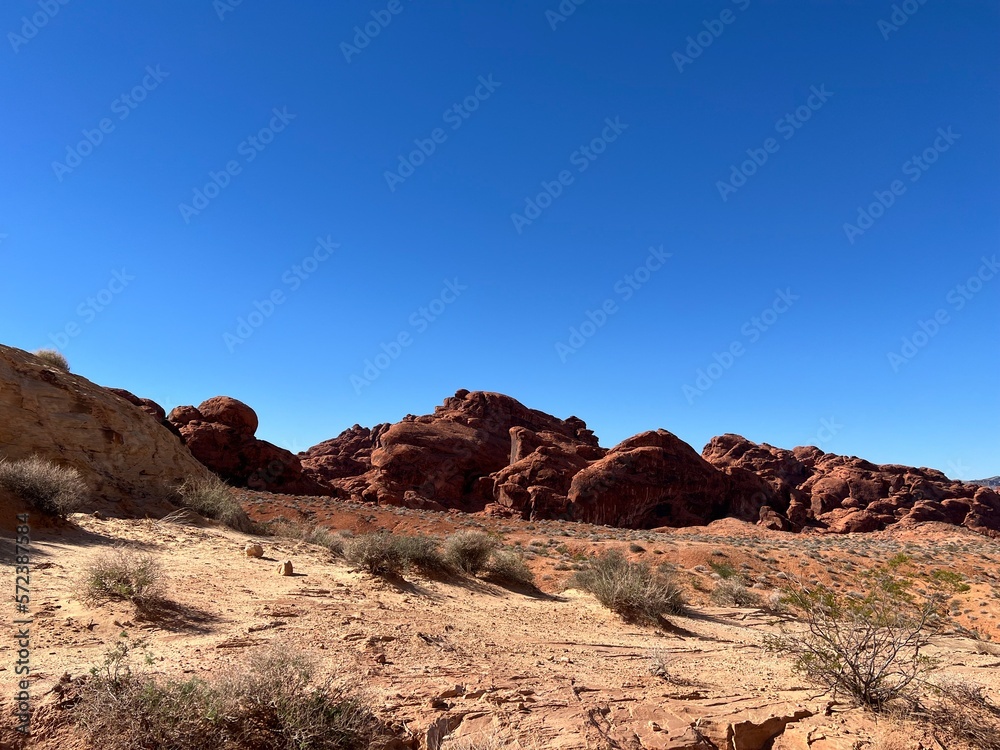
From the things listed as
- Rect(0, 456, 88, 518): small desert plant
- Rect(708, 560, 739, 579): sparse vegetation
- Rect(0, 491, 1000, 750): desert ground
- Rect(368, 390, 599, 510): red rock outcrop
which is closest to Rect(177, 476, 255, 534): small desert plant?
Rect(0, 491, 1000, 750): desert ground

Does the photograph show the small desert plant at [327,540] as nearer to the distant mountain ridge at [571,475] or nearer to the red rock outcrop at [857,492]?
the distant mountain ridge at [571,475]

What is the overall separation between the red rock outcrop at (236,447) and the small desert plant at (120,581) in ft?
117

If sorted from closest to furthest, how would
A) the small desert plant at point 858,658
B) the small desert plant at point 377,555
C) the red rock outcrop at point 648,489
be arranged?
the small desert plant at point 858,658
the small desert plant at point 377,555
the red rock outcrop at point 648,489

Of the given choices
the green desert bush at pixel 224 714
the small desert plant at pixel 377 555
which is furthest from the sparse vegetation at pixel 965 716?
the small desert plant at pixel 377 555

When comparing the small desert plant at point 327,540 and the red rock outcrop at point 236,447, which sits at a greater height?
the red rock outcrop at point 236,447

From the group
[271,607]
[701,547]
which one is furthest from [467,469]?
[271,607]

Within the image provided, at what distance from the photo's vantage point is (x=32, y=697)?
3.73 meters

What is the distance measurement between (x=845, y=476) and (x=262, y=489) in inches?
2372

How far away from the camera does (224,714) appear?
360cm

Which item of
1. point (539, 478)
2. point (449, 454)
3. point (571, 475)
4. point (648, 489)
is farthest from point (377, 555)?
point (449, 454)

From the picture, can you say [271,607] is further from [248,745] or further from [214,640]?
[248,745]

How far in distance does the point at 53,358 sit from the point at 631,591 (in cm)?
1899

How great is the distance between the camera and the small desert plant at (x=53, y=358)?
16.7 m

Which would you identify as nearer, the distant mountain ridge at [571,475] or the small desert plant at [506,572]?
the small desert plant at [506,572]
